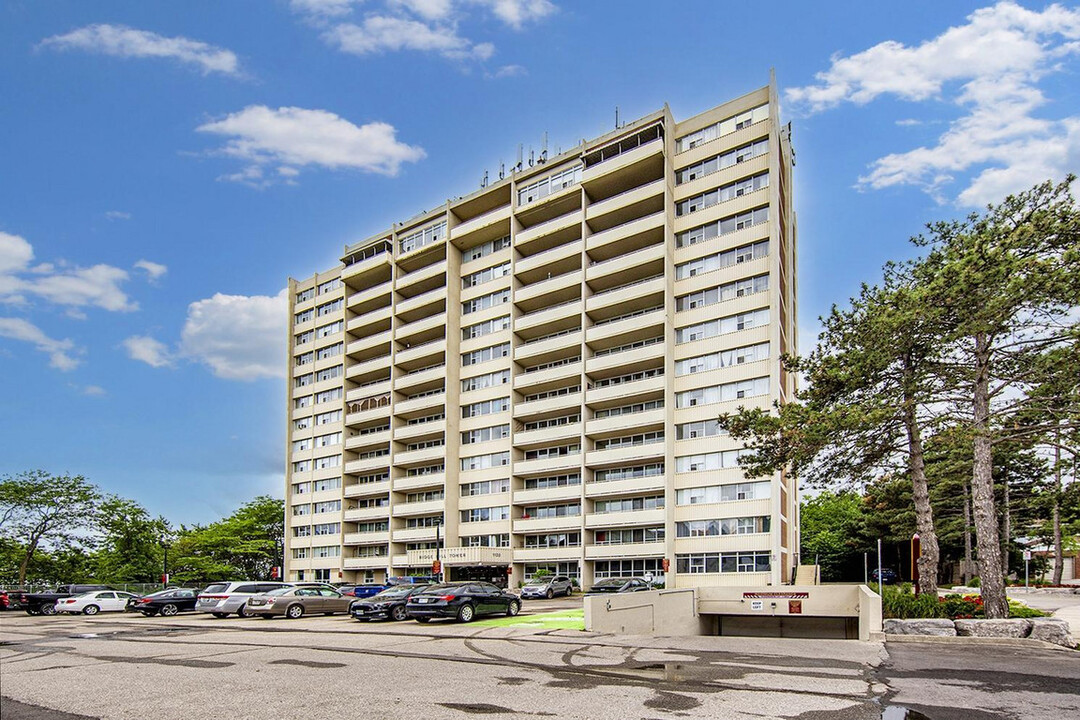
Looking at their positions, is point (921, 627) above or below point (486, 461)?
below

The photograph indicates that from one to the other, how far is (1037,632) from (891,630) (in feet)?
10.9

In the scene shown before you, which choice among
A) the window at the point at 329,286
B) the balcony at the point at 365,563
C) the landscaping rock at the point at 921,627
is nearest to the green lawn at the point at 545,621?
the landscaping rock at the point at 921,627

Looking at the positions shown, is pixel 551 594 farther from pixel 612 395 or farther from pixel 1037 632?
pixel 1037 632

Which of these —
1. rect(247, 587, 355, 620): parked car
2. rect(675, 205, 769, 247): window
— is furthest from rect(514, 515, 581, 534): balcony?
rect(247, 587, 355, 620): parked car

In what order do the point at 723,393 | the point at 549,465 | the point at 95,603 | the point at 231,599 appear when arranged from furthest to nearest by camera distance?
the point at 549,465 < the point at 723,393 < the point at 95,603 < the point at 231,599

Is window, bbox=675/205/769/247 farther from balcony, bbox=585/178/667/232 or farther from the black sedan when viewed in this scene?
the black sedan

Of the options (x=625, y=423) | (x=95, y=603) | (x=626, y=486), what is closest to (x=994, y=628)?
(x=626, y=486)

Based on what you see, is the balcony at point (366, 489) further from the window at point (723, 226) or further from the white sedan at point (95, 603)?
the window at point (723, 226)

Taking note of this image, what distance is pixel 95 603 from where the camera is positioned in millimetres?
41750

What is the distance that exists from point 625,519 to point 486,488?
14.5 m

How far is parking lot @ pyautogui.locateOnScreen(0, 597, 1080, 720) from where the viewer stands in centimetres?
1052

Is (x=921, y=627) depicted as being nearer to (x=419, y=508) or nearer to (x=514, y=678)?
(x=514, y=678)

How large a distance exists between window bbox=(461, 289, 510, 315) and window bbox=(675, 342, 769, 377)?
1819 cm

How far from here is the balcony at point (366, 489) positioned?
74750 millimetres
